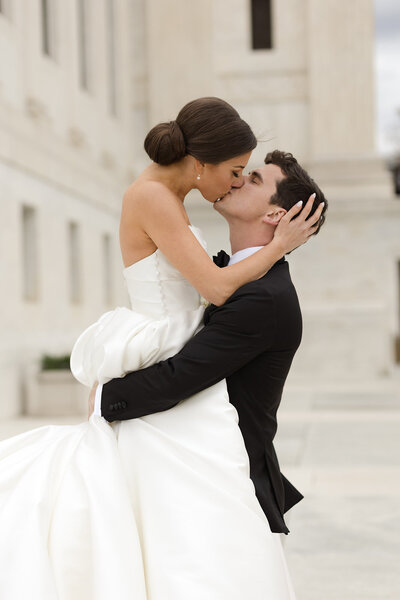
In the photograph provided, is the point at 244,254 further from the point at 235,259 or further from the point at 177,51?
the point at 177,51

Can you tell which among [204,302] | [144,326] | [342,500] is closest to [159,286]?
[144,326]

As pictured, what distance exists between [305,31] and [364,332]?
8473mm

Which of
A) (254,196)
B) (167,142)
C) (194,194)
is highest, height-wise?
(167,142)

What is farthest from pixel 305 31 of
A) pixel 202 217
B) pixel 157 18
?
pixel 202 217

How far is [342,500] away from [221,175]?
5164mm

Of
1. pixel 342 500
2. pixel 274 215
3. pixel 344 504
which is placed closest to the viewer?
pixel 274 215

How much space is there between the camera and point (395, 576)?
539 centimetres

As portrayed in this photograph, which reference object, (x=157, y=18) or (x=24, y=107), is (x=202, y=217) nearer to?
(x=157, y=18)

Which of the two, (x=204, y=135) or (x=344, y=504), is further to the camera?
(x=344, y=504)

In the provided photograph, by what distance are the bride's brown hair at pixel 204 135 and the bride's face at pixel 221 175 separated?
3 centimetres

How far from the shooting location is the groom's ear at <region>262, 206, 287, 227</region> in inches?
120

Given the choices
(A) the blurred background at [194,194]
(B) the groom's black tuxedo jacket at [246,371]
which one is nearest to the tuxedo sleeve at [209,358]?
(B) the groom's black tuxedo jacket at [246,371]

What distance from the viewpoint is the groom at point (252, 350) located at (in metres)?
2.87

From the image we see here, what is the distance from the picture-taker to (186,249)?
9.51 ft
